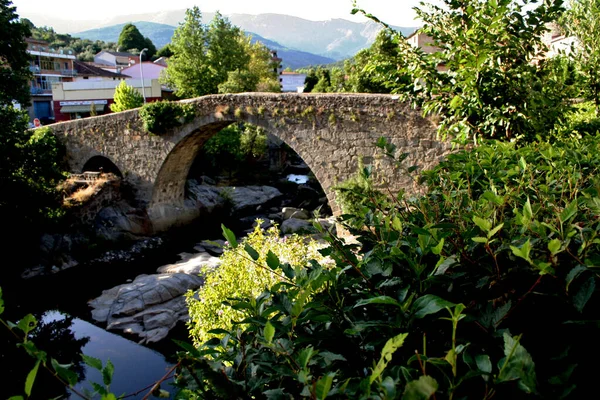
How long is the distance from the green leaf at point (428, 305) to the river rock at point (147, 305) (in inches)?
355

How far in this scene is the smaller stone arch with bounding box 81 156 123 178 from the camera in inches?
723

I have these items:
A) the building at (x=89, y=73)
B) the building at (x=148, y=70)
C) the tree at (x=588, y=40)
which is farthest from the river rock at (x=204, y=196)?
the building at (x=89, y=73)

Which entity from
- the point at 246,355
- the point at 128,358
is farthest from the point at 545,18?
the point at 128,358

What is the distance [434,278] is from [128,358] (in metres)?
8.60

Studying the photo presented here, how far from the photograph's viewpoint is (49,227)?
45.8 ft

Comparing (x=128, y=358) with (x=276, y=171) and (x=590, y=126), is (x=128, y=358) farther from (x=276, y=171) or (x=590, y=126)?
(x=276, y=171)

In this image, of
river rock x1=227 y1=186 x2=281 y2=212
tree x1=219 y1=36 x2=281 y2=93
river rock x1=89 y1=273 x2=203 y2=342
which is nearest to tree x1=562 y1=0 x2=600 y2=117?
river rock x1=89 y1=273 x2=203 y2=342

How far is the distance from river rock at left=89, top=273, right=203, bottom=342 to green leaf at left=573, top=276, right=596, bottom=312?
921 cm

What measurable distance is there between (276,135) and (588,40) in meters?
7.85

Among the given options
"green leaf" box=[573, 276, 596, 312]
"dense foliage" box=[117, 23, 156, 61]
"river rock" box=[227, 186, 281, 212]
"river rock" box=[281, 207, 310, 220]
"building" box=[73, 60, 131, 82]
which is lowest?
"river rock" box=[227, 186, 281, 212]

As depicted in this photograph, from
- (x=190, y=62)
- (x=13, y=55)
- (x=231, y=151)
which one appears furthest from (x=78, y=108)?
(x=13, y=55)

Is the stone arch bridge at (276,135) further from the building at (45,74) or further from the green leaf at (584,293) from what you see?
the building at (45,74)

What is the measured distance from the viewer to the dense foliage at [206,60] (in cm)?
2830

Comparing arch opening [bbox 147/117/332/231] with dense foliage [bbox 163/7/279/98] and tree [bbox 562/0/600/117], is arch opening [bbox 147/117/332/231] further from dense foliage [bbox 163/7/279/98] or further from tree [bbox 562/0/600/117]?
tree [bbox 562/0/600/117]
